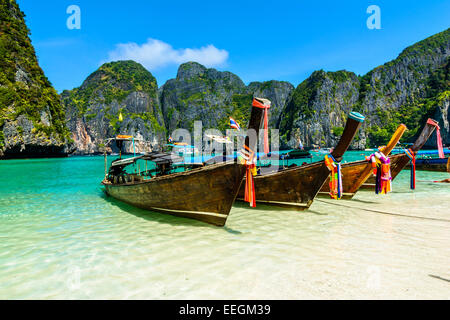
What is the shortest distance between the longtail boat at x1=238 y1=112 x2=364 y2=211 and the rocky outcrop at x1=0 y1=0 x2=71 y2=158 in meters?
63.7

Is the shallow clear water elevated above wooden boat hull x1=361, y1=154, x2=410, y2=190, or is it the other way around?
wooden boat hull x1=361, y1=154, x2=410, y2=190

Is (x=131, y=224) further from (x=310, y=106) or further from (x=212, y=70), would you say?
(x=212, y=70)

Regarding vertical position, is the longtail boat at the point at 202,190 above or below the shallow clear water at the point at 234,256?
above

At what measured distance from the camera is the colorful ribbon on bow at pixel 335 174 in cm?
717

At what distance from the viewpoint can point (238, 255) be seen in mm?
4777

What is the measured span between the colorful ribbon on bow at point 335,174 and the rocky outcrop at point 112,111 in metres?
120

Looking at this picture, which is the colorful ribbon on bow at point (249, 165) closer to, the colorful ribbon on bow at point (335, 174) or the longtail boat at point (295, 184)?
the longtail boat at point (295, 184)

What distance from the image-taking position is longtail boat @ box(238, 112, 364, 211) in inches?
296

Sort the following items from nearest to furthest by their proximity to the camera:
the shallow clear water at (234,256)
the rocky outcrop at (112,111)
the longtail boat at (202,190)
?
the shallow clear water at (234,256), the longtail boat at (202,190), the rocky outcrop at (112,111)

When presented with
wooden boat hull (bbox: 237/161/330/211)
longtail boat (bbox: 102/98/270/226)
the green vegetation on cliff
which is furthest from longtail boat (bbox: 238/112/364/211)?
the green vegetation on cliff

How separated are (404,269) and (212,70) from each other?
608ft

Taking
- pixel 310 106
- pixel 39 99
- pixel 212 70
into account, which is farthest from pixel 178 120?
pixel 39 99

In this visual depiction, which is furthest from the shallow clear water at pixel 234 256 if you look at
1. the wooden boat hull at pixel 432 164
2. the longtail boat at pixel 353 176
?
the wooden boat hull at pixel 432 164

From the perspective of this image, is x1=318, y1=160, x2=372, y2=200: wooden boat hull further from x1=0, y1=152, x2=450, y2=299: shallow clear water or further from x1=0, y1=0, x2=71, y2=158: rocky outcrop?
x1=0, y1=0, x2=71, y2=158: rocky outcrop
